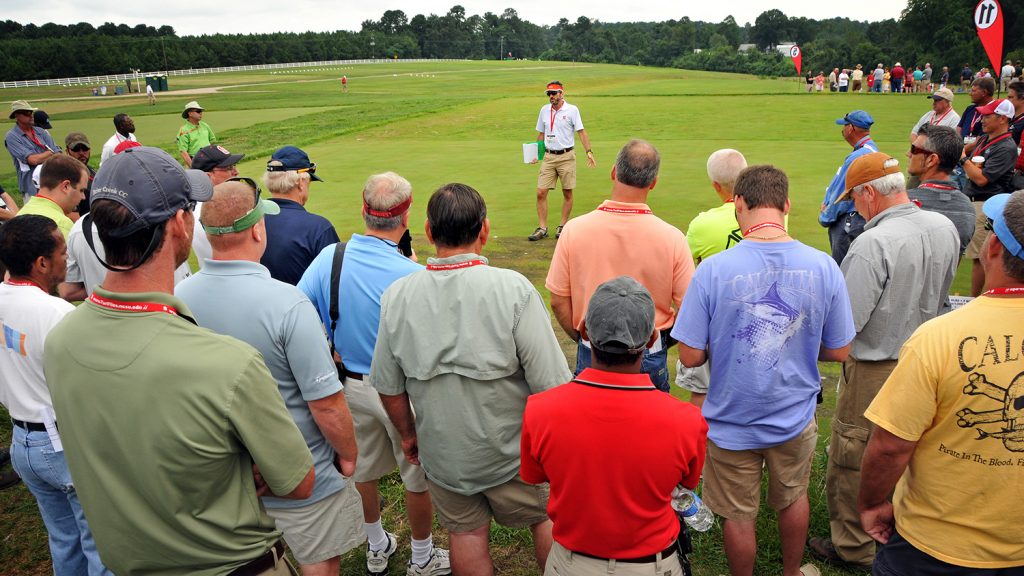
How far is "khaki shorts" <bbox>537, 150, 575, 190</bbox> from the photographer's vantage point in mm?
10375

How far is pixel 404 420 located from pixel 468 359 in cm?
59

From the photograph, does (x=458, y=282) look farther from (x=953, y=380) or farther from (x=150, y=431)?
(x=953, y=380)

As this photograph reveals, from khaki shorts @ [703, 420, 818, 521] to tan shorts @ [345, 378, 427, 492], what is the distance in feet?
5.14

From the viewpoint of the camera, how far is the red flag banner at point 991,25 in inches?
425

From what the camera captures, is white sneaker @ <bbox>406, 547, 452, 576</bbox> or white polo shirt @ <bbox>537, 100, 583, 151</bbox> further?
white polo shirt @ <bbox>537, 100, 583, 151</bbox>

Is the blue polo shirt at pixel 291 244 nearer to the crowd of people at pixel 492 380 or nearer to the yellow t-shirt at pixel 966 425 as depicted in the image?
the crowd of people at pixel 492 380

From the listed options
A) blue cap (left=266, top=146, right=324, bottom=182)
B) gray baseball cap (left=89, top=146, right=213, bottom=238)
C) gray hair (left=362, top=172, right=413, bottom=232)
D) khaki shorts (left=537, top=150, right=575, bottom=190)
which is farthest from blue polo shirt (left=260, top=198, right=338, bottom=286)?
khaki shorts (left=537, top=150, right=575, bottom=190)

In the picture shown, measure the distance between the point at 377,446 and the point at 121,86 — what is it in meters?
61.1

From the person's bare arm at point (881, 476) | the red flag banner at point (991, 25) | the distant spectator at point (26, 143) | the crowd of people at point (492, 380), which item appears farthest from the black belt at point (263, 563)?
the red flag banner at point (991, 25)

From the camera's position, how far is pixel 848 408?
3.95 meters

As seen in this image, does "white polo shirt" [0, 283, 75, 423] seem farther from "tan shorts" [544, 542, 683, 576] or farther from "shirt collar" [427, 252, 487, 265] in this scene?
"tan shorts" [544, 542, 683, 576]

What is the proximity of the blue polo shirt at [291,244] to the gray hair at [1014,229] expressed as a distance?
370 cm

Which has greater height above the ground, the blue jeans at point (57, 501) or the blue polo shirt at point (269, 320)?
the blue polo shirt at point (269, 320)

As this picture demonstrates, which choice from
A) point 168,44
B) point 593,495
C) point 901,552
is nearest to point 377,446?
point 593,495
